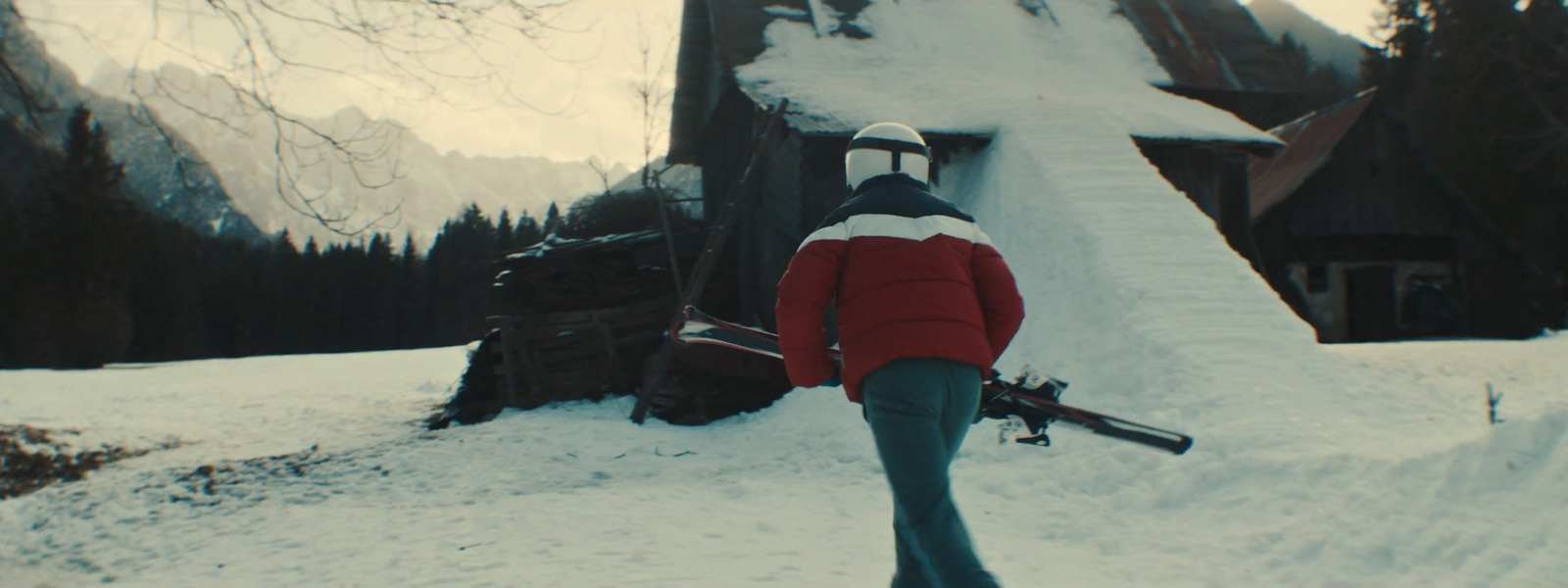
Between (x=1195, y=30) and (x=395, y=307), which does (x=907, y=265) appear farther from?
(x=395, y=307)

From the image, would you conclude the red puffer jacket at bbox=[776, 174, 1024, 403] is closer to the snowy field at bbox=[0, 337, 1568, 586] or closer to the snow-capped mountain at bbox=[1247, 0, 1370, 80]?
the snowy field at bbox=[0, 337, 1568, 586]

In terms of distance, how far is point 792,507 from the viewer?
545 cm

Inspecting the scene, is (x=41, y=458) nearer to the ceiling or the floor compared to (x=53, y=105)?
nearer to the floor

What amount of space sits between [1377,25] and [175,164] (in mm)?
39012

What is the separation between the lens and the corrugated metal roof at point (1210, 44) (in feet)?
43.1

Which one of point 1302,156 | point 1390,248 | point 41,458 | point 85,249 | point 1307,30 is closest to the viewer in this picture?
point 41,458

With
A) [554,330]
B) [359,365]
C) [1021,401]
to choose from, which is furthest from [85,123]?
[1021,401]

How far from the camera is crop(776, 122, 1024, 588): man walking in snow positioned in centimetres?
262

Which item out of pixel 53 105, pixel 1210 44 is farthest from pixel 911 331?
pixel 1210 44

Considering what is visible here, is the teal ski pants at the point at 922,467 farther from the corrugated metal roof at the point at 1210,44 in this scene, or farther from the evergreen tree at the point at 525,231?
the evergreen tree at the point at 525,231

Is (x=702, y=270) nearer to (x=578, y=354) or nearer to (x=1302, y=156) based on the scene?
(x=578, y=354)

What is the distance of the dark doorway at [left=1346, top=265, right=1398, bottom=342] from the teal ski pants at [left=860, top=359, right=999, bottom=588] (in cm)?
1911

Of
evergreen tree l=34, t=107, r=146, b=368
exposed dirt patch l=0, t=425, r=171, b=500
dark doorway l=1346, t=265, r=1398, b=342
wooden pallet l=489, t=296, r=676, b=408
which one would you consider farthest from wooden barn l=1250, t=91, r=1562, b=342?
evergreen tree l=34, t=107, r=146, b=368

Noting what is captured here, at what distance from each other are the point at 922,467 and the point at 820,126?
787cm
